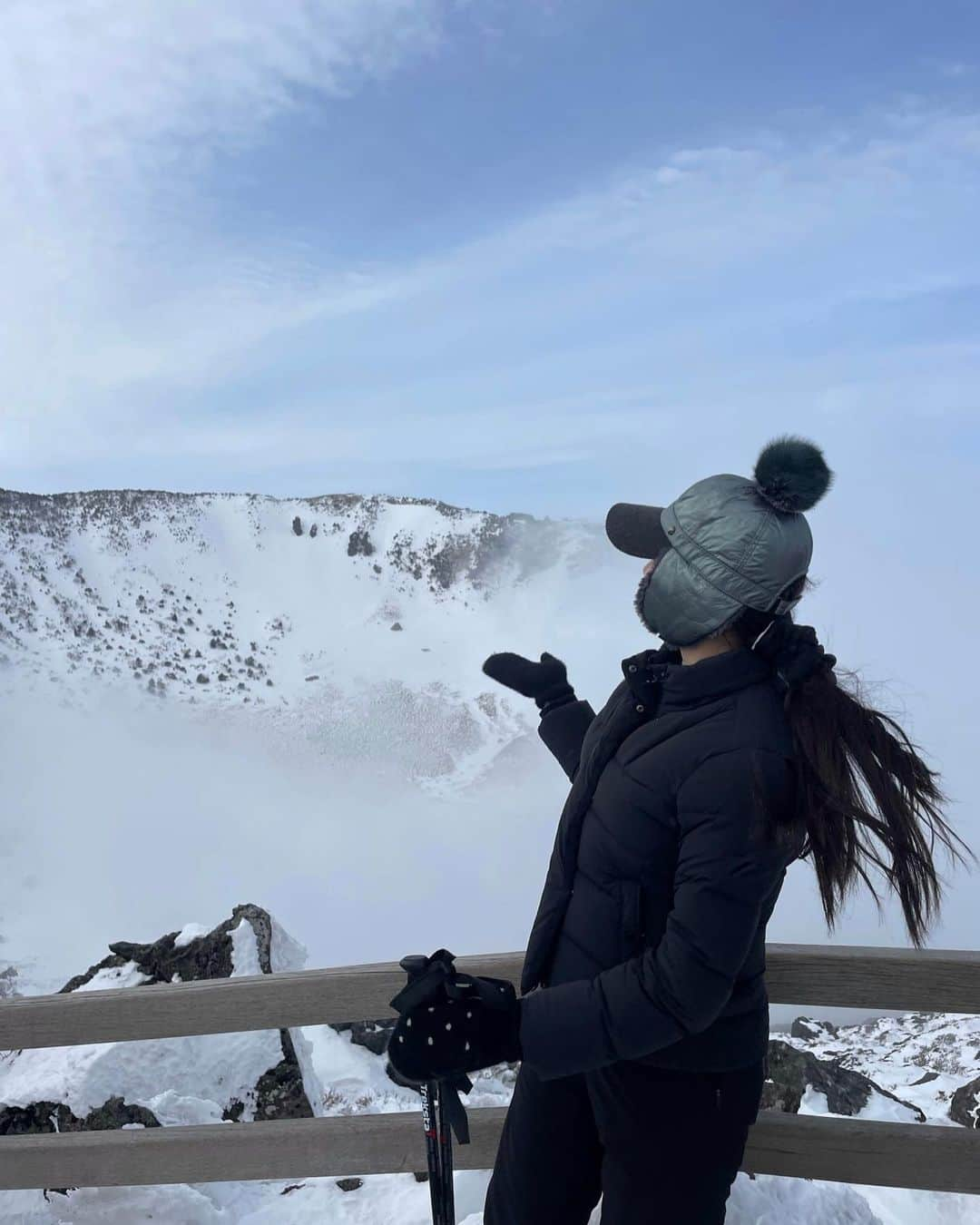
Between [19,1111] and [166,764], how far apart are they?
27.7 metres

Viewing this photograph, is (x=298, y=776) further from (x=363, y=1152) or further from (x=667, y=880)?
(x=667, y=880)

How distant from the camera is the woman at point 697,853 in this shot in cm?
166

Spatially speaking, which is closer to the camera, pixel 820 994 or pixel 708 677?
pixel 708 677

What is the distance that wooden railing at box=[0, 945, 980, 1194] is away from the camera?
233cm

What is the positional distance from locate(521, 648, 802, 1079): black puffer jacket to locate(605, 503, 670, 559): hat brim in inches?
9.3

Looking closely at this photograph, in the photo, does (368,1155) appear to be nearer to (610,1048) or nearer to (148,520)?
(610,1048)

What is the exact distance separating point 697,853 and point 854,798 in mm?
333

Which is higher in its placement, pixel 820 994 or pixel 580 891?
pixel 580 891

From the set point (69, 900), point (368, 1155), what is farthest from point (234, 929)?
point (69, 900)

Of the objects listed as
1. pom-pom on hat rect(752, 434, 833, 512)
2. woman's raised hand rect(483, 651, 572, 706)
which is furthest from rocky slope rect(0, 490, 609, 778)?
pom-pom on hat rect(752, 434, 833, 512)

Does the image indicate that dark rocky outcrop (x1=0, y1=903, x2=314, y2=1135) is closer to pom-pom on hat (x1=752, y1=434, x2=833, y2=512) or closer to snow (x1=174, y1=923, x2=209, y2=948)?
snow (x1=174, y1=923, x2=209, y2=948)

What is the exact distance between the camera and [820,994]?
234 cm

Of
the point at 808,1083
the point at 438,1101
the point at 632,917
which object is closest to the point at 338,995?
the point at 438,1101

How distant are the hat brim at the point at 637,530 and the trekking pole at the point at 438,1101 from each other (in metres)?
0.92
